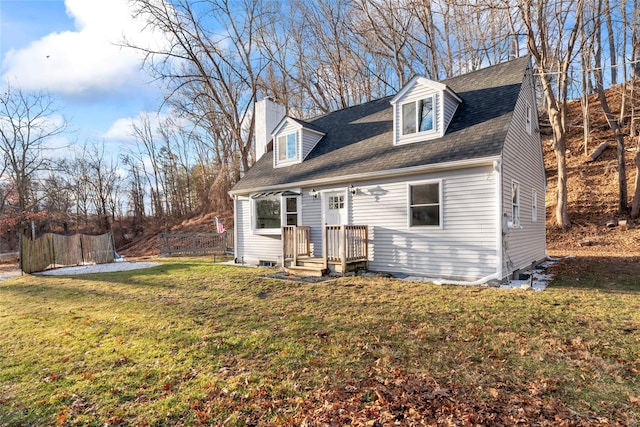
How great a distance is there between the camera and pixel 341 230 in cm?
887

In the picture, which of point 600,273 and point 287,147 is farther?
point 287,147

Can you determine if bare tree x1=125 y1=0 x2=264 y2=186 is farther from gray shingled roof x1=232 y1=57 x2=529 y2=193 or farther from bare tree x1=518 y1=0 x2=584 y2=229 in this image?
bare tree x1=518 y1=0 x2=584 y2=229

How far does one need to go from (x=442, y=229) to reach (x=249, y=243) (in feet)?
24.6

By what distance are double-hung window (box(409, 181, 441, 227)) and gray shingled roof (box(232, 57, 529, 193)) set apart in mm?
670

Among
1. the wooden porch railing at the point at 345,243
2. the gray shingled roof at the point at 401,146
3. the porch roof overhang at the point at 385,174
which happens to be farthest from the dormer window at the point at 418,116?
the wooden porch railing at the point at 345,243

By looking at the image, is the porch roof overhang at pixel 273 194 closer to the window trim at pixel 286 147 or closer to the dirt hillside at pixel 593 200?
the window trim at pixel 286 147

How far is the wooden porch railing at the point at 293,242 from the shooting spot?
995cm

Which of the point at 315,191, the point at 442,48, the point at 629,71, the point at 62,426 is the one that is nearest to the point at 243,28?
the point at 442,48

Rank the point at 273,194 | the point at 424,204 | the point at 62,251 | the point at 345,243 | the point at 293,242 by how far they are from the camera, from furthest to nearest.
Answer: the point at 62,251
the point at 273,194
the point at 293,242
the point at 345,243
the point at 424,204

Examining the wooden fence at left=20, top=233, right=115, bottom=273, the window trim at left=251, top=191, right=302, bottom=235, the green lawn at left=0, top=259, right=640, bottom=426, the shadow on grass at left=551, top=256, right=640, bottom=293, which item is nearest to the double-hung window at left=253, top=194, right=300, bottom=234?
the window trim at left=251, top=191, right=302, bottom=235

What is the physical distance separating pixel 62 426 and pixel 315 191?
853 centimetres

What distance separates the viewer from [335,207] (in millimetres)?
10445

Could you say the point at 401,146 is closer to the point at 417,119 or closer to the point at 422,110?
the point at 417,119

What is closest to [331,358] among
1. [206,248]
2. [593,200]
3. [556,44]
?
[206,248]
